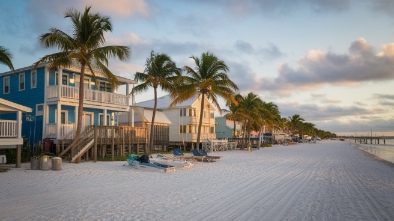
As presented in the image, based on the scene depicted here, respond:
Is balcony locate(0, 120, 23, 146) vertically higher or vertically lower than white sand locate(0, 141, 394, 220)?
higher

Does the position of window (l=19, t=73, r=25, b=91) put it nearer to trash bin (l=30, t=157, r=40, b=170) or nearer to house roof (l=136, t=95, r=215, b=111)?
trash bin (l=30, t=157, r=40, b=170)

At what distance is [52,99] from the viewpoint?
23.3 meters

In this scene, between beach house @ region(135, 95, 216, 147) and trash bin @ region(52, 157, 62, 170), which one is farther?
beach house @ region(135, 95, 216, 147)

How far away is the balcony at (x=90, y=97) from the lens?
916 inches

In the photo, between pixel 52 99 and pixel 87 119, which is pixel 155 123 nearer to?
pixel 87 119

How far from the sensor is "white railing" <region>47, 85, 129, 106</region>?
23.3m

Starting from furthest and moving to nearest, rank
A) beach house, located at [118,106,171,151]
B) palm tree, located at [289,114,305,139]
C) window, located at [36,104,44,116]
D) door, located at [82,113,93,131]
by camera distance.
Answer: palm tree, located at [289,114,305,139]
beach house, located at [118,106,171,151]
door, located at [82,113,93,131]
window, located at [36,104,44,116]

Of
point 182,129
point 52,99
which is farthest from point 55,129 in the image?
point 182,129

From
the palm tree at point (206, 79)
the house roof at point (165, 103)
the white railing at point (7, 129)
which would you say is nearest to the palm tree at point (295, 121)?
the house roof at point (165, 103)

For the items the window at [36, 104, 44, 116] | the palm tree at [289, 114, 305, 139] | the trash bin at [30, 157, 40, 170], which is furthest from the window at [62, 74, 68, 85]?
the palm tree at [289, 114, 305, 139]

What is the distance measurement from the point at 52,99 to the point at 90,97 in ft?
9.61

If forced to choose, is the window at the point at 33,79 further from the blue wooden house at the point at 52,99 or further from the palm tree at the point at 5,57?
the palm tree at the point at 5,57

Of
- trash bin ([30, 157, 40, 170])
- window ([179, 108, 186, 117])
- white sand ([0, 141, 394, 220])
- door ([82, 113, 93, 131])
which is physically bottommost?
white sand ([0, 141, 394, 220])

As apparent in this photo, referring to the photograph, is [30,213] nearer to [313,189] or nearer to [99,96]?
[313,189]
